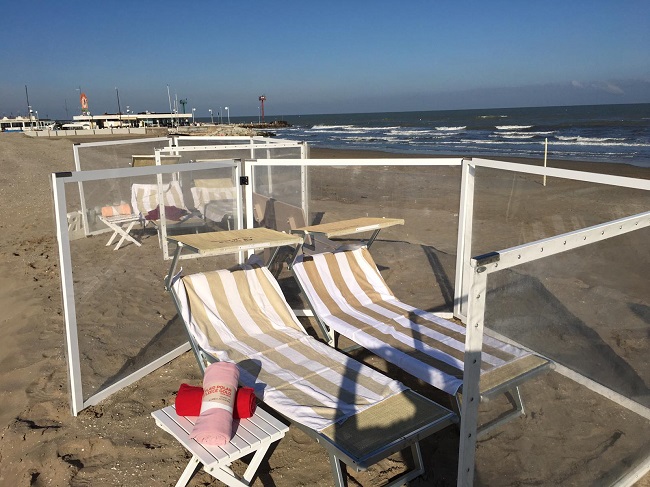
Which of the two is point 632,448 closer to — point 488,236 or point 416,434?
point 416,434

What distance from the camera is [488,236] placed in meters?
5.51

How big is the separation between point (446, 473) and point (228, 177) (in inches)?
119

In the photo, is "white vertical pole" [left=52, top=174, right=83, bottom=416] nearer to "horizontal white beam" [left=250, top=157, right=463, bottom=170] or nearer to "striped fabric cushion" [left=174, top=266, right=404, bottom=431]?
"striped fabric cushion" [left=174, top=266, right=404, bottom=431]

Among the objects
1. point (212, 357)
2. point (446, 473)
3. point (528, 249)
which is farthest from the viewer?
point (212, 357)

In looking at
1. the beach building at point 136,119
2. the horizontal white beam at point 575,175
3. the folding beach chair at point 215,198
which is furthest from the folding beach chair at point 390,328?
the beach building at point 136,119

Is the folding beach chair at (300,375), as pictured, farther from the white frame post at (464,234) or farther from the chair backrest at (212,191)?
the white frame post at (464,234)

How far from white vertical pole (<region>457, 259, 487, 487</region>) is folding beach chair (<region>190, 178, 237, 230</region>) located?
10.9ft

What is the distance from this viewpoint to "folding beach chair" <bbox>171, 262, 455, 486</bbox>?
2.66 meters

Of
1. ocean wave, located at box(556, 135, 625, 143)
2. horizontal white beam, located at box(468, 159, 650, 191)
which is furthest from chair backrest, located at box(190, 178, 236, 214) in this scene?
ocean wave, located at box(556, 135, 625, 143)

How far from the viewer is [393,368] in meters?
4.11

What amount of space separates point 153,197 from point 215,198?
1030 millimetres

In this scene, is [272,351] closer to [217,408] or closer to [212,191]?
[217,408]

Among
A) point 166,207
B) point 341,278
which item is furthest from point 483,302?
point 166,207

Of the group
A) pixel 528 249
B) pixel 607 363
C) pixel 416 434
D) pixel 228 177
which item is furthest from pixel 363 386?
pixel 228 177
